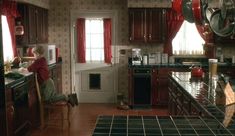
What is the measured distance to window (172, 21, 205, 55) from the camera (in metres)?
6.88

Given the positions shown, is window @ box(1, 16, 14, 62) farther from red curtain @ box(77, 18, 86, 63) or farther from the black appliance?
the black appliance

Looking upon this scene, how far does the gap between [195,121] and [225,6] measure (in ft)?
5.46

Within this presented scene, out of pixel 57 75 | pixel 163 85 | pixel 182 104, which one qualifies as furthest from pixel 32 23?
pixel 182 104

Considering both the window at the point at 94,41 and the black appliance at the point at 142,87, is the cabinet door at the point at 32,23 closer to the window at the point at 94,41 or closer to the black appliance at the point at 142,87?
the window at the point at 94,41

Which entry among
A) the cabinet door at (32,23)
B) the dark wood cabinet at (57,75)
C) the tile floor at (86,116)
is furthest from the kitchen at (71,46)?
the cabinet door at (32,23)

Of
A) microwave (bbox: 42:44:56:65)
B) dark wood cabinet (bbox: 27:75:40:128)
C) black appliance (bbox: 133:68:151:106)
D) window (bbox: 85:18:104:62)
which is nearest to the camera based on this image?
dark wood cabinet (bbox: 27:75:40:128)

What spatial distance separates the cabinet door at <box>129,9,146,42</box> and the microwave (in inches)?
63.8

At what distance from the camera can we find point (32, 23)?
5.61 metres

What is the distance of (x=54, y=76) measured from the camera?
6281mm

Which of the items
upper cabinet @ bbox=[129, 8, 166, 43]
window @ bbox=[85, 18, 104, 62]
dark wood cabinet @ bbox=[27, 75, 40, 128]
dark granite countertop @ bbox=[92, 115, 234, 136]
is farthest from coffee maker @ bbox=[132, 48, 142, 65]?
dark granite countertop @ bbox=[92, 115, 234, 136]

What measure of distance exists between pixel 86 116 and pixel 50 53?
4.44ft

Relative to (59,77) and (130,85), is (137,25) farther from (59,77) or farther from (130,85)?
(59,77)

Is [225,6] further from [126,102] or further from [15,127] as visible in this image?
[126,102]

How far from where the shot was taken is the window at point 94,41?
6965 mm
